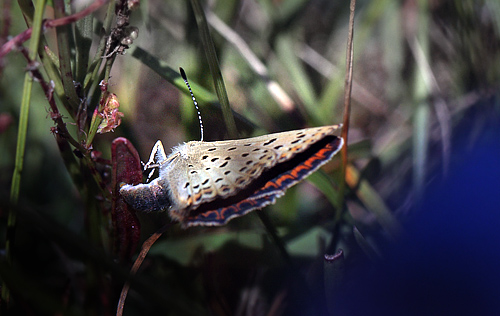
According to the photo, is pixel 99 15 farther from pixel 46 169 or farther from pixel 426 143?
pixel 426 143

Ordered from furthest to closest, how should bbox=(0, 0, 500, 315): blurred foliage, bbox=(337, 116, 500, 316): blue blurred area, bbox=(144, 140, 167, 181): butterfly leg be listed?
bbox=(144, 140, 167, 181): butterfly leg
bbox=(0, 0, 500, 315): blurred foliage
bbox=(337, 116, 500, 316): blue blurred area

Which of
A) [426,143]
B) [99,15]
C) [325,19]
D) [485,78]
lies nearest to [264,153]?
[99,15]

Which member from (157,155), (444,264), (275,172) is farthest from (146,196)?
(444,264)

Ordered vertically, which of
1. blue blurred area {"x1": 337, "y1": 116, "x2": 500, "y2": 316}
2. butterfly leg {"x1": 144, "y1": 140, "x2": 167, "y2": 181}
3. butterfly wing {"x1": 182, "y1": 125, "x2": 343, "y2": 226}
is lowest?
blue blurred area {"x1": 337, "y1": 116, "x2": 500, "y2": 316}

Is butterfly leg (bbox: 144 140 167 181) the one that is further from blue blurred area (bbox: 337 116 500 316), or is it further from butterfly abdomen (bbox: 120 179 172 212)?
blue blurred area (bbox: 337 116 500 316)

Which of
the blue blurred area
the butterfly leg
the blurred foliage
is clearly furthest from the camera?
the butterfly leg

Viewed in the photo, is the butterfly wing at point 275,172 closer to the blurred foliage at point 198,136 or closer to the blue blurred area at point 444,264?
the blurred foliage at point 198,136

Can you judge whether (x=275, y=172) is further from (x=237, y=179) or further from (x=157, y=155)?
(x=157, y=155)

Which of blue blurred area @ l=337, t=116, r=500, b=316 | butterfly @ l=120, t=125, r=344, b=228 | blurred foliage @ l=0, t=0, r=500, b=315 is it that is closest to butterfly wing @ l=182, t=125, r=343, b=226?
butterfly @ l=120, t=125, r=344, b=228
